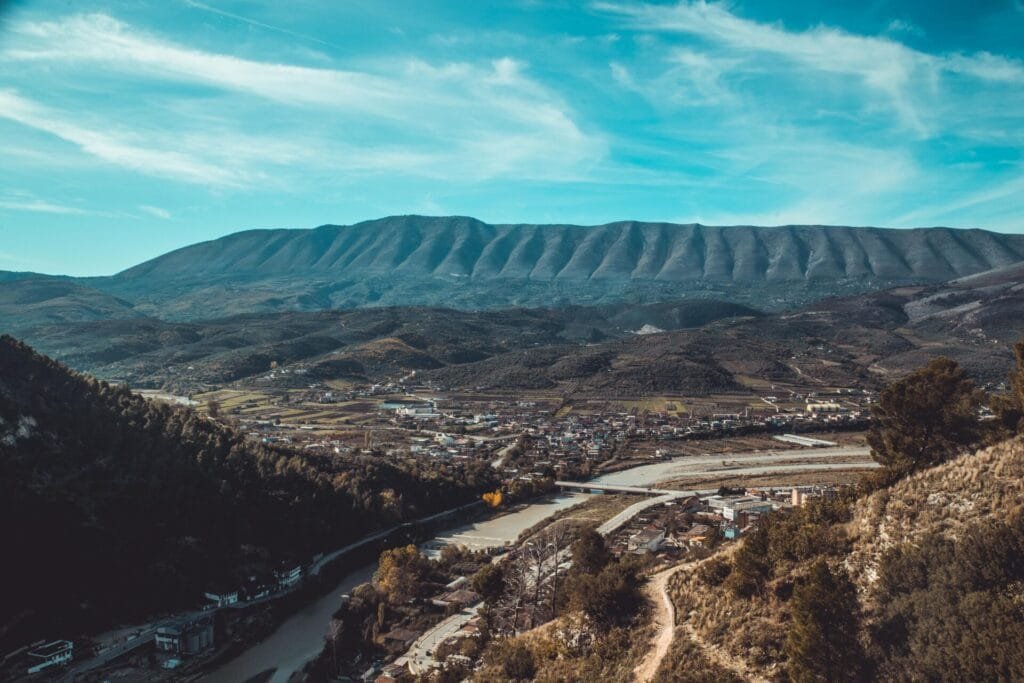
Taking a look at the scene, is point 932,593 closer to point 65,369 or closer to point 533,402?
point 65,369

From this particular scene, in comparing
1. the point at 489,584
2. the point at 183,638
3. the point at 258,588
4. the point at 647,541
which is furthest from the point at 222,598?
the point at 647,541

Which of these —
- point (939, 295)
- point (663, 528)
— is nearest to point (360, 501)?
point (663, 528)

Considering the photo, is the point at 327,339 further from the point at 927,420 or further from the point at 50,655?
the point at 927,420

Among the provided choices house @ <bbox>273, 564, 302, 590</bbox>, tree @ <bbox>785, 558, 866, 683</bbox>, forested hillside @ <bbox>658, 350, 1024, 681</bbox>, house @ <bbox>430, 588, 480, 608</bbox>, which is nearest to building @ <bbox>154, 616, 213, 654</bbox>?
house @ <bbox>273, 564, 302, 590</bbox>

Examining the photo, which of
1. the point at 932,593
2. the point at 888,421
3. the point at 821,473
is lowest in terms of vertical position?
the point at 821,473

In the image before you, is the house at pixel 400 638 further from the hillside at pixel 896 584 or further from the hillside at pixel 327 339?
the hillside at pixel 327 339

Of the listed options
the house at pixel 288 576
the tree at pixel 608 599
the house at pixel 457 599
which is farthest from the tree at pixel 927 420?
the house at pixel 288 576

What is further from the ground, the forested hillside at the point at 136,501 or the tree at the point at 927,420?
the tree at the point at 927,420
